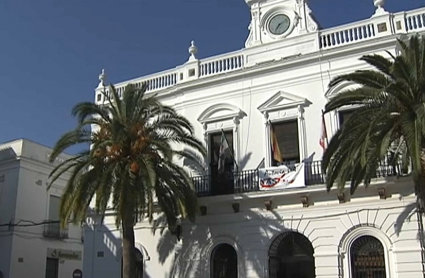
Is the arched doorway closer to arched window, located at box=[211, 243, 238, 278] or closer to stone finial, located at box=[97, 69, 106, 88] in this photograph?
arched window, located at box=[211, 243, 238, 278]

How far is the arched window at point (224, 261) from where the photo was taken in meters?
17.8

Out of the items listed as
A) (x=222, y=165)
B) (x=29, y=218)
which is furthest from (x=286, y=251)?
(x=29, y=218)

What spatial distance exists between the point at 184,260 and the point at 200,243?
846 mm

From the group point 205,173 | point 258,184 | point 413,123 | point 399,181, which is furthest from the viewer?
point 205,173

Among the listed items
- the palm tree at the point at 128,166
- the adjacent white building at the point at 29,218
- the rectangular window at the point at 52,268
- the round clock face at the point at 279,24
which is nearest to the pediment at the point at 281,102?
the round clock face at the point at 279,24

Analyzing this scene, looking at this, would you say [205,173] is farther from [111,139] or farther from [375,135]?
[375,135]

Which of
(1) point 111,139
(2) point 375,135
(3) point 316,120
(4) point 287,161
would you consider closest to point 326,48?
(3) point 316,120

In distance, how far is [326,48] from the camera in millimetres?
17797

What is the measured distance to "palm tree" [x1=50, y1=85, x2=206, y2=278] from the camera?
51.2ft

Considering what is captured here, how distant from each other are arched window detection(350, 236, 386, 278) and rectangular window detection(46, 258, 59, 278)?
17.5m

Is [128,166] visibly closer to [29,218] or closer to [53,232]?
[29,218]

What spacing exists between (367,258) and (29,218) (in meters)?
17.4

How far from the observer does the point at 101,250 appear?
65.6 ft

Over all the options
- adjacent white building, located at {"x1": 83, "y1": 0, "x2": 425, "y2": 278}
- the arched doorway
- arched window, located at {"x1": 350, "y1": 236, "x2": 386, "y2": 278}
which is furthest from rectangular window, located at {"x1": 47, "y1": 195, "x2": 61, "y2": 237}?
arched window, located at {"x1": 350, "y1": 236, "x2": 386, "y2": 278}
